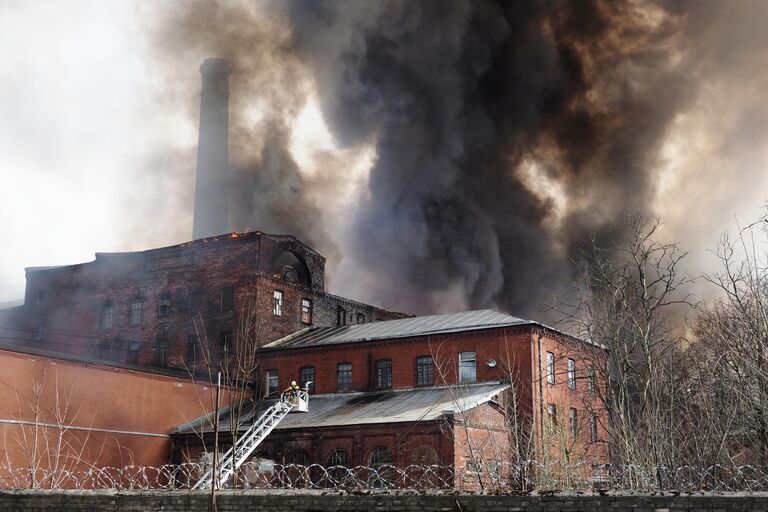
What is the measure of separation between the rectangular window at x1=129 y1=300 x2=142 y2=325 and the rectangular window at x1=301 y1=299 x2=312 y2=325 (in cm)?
881

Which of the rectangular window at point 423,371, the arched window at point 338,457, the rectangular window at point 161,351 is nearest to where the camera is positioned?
the arched window at point 338,457

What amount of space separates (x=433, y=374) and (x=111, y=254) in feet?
68.9

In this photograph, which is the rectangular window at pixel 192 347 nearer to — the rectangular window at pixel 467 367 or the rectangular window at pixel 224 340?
the rectangular window at pixel 224 340

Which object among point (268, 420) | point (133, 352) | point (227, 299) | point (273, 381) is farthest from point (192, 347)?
point (268, 420)

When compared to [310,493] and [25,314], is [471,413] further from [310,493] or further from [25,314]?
[25,314]

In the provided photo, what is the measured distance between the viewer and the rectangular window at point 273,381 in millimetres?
38625

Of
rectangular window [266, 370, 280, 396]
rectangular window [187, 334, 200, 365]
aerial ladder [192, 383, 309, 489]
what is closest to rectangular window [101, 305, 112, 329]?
rectangular window [187, 334, 200, 365]

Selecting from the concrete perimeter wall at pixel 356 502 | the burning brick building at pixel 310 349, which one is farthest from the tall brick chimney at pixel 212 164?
the concrete perimeter wall at pixel 356 502

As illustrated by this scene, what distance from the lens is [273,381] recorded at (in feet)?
128

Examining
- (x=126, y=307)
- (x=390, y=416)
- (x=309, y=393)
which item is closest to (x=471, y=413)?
(x=390, y=416)

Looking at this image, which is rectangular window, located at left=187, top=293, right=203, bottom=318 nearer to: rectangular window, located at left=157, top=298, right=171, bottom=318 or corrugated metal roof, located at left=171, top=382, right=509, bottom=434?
rectangular window, located at left=157, top=298, right=171, bottom=318

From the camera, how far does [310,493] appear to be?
12672 millimetres

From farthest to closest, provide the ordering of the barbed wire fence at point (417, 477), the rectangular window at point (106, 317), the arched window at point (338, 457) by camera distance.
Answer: the rectangular window at point (106, 317) < the arched window at point (338, 457) < the barbed wire fence at point (417, 477)

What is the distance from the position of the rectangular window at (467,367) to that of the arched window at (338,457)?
6.12 metres
